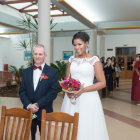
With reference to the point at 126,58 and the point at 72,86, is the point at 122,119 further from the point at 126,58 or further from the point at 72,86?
the point at 126,58

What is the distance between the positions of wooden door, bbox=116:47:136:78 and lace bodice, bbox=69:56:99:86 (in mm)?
15043

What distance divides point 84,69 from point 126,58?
15209mm

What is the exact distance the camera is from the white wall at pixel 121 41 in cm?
1648

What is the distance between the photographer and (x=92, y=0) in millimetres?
7875

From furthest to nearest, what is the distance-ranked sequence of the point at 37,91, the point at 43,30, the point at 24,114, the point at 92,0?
the point at 92,0, the point at 43,30, the point at 37,91, the point at 24,114

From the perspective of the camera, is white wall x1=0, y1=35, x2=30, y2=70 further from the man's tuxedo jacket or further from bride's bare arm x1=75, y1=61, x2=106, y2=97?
bride's bare arm x1=75, y1=61, x2=106, y2=97

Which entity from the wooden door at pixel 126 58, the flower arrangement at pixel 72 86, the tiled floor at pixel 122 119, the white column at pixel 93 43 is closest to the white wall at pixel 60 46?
the wooden door at pixel 126 58

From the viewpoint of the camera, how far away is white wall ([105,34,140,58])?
16.5m

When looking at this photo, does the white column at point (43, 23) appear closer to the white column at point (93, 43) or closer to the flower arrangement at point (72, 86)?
the flower arrangement at point (72, 86)

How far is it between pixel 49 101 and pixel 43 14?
11.0ft

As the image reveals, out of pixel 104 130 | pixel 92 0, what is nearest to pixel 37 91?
pixel 104 130

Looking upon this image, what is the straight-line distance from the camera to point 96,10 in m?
9.32

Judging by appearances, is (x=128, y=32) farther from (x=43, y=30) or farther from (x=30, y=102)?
(x=30, y=102)

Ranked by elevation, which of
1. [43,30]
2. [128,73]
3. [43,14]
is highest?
[43,14]
